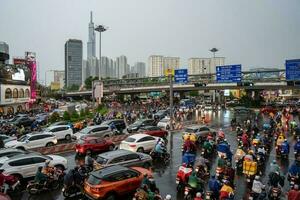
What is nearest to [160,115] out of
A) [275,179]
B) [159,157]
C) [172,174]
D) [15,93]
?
[159,157]

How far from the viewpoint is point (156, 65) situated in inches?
7712

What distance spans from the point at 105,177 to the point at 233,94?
110 meters

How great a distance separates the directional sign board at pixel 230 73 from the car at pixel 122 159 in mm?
28558

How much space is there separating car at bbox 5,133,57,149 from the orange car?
13013mm

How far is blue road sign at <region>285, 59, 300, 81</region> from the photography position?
121 feet

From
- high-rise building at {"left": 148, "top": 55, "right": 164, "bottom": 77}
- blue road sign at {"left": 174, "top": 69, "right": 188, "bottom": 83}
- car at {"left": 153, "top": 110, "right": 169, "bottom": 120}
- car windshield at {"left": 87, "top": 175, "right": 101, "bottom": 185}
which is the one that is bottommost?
car windshield at {"left": 87, "top": 175, "right": 101, "bottom": 185}

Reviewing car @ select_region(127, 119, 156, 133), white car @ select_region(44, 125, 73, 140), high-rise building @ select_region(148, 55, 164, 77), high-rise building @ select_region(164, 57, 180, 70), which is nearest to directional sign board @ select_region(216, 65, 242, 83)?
car @ select_region(127, 119, 156, 133)

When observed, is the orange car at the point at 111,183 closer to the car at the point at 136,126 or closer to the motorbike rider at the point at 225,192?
the motorbike rider at the point at 225,192

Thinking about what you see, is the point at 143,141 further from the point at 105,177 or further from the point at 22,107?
the point at 22,107

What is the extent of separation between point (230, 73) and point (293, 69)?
890 centimetres

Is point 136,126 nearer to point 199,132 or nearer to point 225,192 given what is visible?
point 199,132

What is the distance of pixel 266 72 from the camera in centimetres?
6044

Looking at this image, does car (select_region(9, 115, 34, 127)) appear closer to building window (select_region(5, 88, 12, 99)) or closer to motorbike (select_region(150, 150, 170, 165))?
building window (select_region(5, 88, 12, 99))

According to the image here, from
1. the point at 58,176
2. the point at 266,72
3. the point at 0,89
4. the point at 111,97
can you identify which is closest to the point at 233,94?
the point at 111,97
